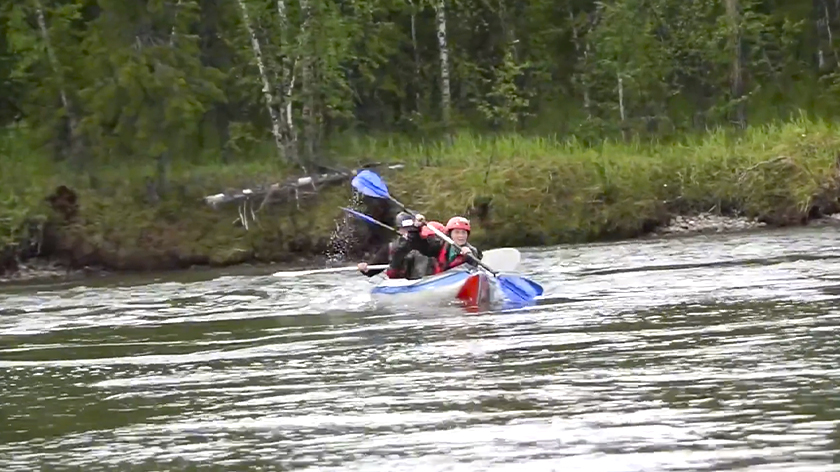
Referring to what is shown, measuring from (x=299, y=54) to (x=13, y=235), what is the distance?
5.99 metres

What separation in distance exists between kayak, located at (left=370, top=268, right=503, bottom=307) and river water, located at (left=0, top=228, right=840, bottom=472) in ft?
1.32

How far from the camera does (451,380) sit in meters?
9.98

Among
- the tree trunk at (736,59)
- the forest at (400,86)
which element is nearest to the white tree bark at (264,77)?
the forest at (400,86)

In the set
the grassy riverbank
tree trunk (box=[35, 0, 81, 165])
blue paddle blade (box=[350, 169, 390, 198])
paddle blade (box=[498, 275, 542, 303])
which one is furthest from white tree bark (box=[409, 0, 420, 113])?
paddle blade (box=[498, 275, 542, 303])

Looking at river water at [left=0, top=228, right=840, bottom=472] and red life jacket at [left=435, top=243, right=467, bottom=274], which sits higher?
red life jacket at [left=435, top=243, right=467, bottom=274]

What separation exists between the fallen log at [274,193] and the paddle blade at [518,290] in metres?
10.1

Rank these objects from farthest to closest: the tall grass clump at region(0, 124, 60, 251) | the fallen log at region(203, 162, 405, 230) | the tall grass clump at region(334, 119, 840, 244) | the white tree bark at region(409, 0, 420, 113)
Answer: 1. the white tree bark at region(409, 0, 420, 113)
2. the fallen log at region(203, 162, 405, 230)
3. the tall grass clump at region(334, 119, 840, 244)
4. the tall grass clump at region(0, 124, 60, 251)

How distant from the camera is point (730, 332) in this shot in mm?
11430

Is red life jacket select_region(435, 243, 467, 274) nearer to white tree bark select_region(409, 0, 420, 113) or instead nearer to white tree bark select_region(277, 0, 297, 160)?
white tree bark select_region(277, 0, 297, 160)

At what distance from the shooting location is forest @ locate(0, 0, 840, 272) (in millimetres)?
25281

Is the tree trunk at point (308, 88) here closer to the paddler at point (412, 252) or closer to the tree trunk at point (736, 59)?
the tree trunk at point (736, 59)

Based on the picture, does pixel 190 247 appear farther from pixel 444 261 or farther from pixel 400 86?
pixel 400 86

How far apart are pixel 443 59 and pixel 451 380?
70.7 ft

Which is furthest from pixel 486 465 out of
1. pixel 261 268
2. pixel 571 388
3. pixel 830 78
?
pixel 830 78
